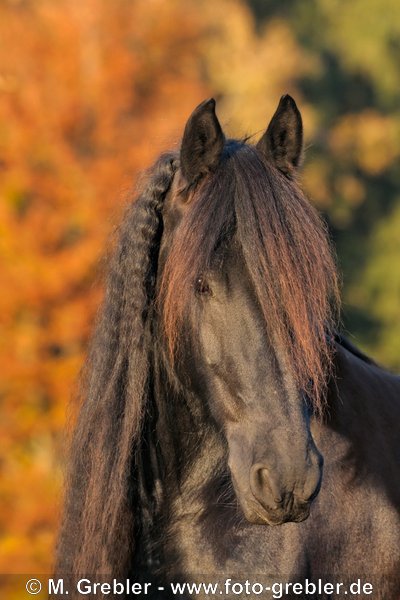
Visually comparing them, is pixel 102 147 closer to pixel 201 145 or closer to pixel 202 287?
pixel 201 145

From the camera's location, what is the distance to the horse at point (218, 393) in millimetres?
3398

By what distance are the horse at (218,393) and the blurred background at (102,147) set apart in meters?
4.51

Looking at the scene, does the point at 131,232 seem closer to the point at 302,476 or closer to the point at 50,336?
the point at 302,476

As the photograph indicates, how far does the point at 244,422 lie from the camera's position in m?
3.39

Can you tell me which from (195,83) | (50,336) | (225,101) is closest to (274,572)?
(50,336)

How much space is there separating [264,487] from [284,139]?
135cm

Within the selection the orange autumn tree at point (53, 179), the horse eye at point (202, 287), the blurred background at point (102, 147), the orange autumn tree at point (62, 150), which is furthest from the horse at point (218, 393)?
the orange autumn tree at point (53, 179)

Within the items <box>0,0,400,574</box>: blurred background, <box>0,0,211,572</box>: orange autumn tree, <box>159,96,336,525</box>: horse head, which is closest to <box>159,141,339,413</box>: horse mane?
<box>159,96,336,525</box>: horse head

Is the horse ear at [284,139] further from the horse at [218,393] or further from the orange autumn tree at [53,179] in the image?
the orange autumn tree at [53,179]

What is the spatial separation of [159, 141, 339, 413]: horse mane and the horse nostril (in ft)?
1.05

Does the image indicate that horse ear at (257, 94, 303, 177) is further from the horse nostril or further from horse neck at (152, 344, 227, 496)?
the horse nostril

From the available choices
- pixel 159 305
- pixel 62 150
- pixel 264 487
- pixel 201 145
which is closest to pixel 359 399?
pixel 159 305

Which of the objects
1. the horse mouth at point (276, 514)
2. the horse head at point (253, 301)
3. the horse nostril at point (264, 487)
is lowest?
the horse mouth at point (276, 514)

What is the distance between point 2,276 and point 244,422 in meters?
10.7
